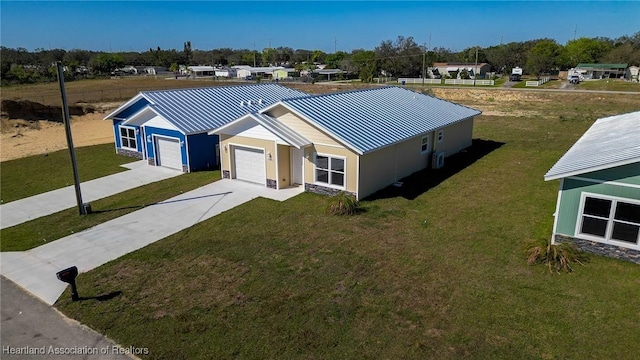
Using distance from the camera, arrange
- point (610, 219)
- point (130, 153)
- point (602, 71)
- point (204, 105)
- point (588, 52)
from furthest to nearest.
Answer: point (588, 52), point (602, 71), point (130, 153), point (204, 105), point (610, 219)

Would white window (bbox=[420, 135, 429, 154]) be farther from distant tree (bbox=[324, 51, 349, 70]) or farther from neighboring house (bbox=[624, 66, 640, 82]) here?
distant tree (bbox=[324, 51, 349, 70])

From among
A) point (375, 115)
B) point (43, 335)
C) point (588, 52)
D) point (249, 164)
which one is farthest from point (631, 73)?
point (43, 335)

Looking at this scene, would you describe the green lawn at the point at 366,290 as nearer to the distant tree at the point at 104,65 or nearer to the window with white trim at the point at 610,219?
the window with white trim at the point at 610,219

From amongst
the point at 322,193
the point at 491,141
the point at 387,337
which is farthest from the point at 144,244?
the point at 491,141

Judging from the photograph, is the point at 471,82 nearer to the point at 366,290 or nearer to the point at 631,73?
the point at 631,73

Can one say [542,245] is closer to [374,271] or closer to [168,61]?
[374,271]

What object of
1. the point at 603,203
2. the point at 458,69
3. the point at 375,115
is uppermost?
the point at 458,69
